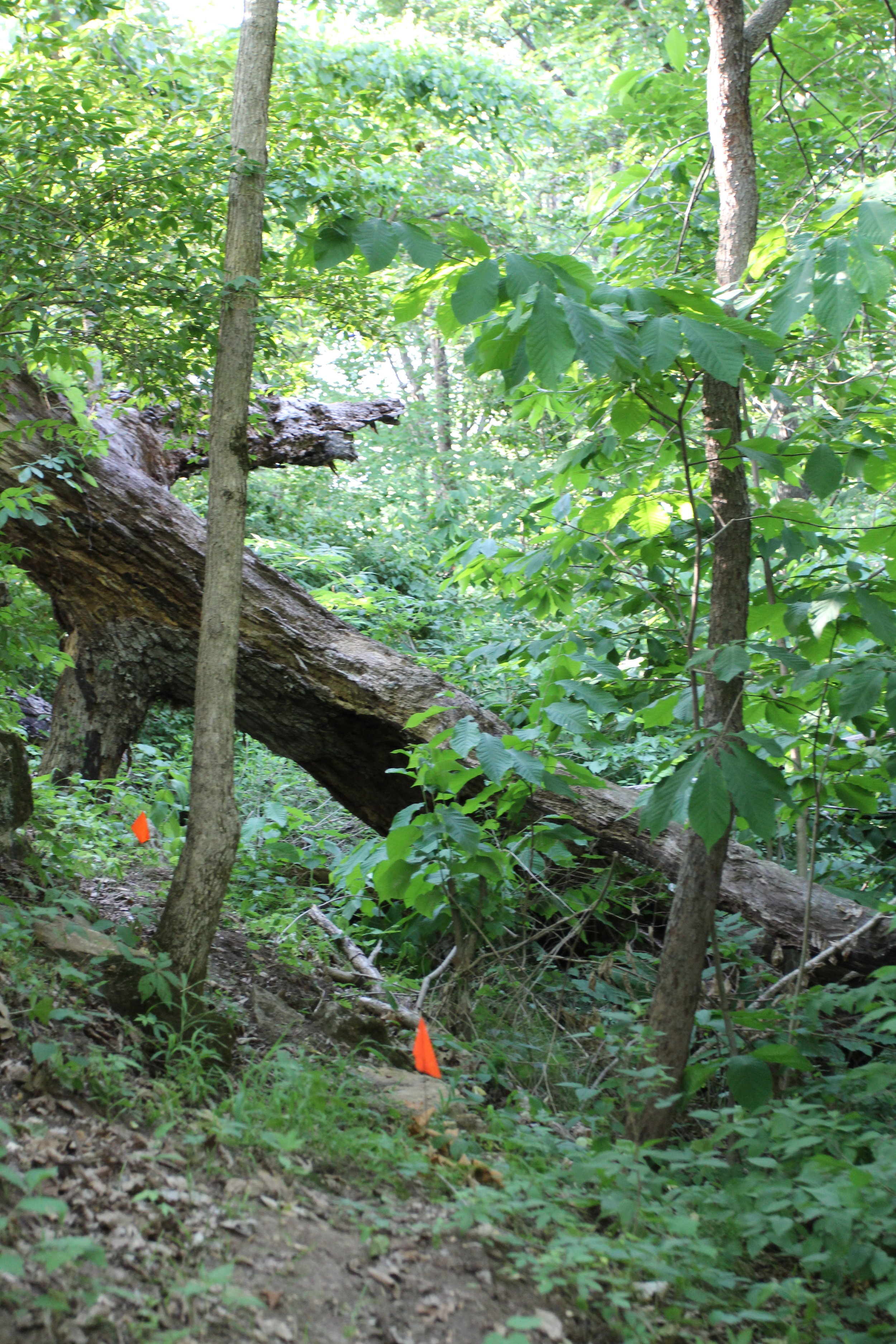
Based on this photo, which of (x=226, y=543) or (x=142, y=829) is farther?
A: (x=142, y=829)

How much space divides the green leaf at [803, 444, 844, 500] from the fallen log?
2174 millimetres

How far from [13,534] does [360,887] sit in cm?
286

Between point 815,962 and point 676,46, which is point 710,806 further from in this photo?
point 676,46

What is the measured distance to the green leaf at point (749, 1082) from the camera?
2.80 meters

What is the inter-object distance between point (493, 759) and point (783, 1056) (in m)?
1.35

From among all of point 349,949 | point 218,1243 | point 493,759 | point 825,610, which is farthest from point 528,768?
point 218,1243

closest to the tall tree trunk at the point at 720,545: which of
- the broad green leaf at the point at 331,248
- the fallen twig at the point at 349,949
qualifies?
the broad green leaf at the point at 331,248

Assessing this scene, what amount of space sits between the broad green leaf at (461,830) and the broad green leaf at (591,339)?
1.82 meters

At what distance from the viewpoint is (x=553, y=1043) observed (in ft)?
11.5

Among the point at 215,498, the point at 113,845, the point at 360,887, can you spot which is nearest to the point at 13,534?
the point at 113,845

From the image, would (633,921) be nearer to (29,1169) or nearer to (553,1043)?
(553,1043)

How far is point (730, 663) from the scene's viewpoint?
8.37ft

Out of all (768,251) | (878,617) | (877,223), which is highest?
(768,251)

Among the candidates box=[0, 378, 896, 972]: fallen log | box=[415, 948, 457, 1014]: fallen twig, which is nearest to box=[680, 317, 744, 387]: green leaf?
box=[0, 378, 896, 972]: fallen log
